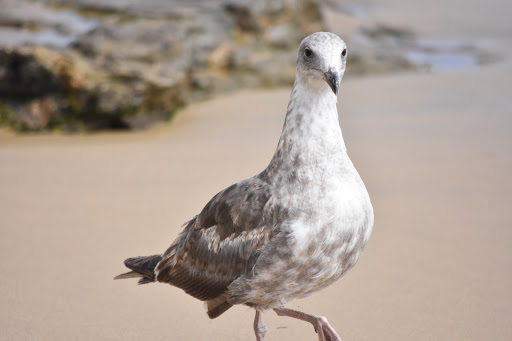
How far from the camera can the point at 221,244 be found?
3.47m

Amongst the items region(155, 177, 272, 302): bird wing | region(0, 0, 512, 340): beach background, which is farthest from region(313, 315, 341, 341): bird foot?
region(155, 177, 272, 302): bird wing

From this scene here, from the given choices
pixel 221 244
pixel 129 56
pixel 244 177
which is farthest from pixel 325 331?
pixel 129 56

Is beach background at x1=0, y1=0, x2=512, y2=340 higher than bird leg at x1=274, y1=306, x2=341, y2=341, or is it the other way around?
beach background at x1=0, y1=0, x2=512, y2=340

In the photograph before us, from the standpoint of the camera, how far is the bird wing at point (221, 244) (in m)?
3.30

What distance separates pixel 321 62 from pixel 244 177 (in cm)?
369

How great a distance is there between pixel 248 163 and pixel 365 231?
13.2 ft

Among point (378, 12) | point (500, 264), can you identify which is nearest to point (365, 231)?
point (500, 264)

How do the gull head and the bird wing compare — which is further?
the bird wing

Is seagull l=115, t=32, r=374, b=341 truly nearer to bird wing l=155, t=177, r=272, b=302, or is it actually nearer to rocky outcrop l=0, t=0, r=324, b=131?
bird wing l=155, t=177, r=272, b=302

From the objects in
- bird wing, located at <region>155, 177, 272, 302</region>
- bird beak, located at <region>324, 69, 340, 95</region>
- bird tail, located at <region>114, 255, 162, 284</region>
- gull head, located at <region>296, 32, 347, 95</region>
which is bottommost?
bird tail, located at <region>114, 255, 162, 284</region>

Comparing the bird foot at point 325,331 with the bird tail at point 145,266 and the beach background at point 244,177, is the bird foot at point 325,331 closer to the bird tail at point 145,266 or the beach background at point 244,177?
the beach background at point 244,177

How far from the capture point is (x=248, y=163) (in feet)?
23.6

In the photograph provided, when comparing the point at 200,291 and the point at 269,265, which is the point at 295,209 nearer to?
the point at 269,265

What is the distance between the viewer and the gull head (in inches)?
122
